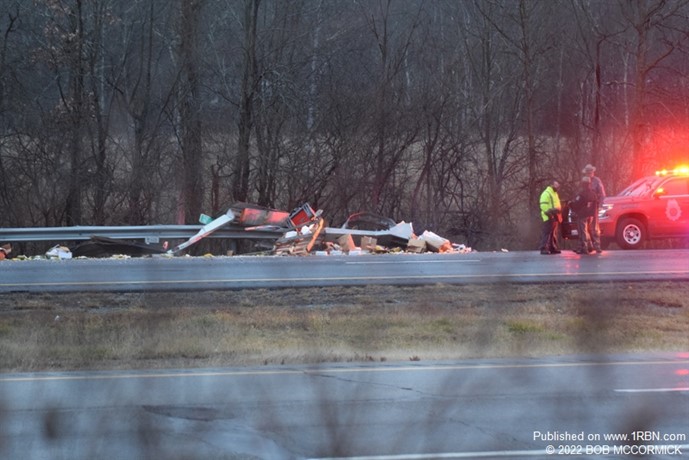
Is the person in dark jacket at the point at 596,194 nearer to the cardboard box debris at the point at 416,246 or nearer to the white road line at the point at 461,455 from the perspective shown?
the cardboard box debris at the point at 416,246

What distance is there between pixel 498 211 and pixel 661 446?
2463 cm

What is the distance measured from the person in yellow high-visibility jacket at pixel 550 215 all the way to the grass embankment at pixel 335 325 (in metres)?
4.49

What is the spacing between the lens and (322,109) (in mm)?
30469

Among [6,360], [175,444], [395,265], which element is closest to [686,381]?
[175,444]

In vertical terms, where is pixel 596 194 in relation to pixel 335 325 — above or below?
above

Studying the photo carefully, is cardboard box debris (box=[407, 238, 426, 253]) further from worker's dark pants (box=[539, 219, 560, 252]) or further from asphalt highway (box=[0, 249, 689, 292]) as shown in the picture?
worker's dark pants (box=[539, 219, 560, 252])

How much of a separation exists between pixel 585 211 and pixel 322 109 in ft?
43.8

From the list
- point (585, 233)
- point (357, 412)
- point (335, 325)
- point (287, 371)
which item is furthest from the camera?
point (585, 233)

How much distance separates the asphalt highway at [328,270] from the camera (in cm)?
1536

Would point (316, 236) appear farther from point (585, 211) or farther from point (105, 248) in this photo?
point (585, 211)

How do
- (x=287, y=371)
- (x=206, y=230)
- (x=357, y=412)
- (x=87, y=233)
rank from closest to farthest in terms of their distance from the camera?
1. (x=357, y=412)
2. (x=287, y=371)
3. (x=87, y=233)
4. (x=206, y=230)

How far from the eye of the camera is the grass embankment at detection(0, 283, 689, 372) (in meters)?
9.80

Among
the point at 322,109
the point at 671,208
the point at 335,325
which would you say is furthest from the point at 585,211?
the point at 322,109

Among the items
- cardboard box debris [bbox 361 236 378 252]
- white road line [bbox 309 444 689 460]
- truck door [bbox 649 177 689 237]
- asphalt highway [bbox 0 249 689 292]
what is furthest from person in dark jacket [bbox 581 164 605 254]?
white road line [bbox 309 444 689 460]
